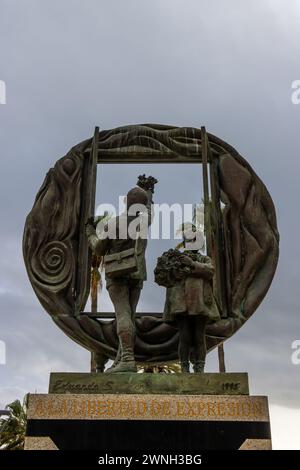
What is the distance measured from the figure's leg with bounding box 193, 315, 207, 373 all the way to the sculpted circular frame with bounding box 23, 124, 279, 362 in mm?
1460

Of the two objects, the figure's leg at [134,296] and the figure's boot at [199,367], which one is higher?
the figure's leg at [134,296]

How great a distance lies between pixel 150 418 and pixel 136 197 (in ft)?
9.56

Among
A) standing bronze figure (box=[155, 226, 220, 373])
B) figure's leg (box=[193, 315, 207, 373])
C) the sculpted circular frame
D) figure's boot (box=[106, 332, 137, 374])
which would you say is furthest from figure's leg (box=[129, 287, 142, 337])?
the sculpted circular frame

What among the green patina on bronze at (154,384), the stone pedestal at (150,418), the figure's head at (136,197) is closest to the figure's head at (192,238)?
the figure's head at (136,197)

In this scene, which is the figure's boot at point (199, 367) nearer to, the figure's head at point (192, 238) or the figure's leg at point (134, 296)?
the figure's leg at point (134, 296)

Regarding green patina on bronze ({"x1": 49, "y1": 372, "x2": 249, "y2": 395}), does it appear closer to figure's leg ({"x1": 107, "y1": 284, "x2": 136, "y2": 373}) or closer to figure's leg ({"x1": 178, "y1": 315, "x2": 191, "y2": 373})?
figure's leg ({"x1": 107, "y1": 284, "x2": 136, "y2": 373})

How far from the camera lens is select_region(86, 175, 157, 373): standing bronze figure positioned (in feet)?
21.9

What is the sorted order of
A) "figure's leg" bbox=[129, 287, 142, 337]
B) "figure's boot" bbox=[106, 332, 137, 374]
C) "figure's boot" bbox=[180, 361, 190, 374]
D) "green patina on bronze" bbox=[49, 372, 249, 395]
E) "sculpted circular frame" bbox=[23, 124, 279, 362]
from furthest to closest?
1. "sculpted circular frame" bbox=[23, 124, 279, 362]
2. "figure's leg" bbox=[129, 287, 142, 337]
3. "figure's boot" bbox=[180, 361, 190, 374]
4. "figure's boot" bbox=[106, 332, 137, 374]
5. "green patina on bronze" bbox=[49, 372, 249, 395]

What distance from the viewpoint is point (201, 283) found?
22.2ft

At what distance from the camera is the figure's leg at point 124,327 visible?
6.45m

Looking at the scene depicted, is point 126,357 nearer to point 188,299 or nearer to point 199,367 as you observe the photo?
point 199,367
